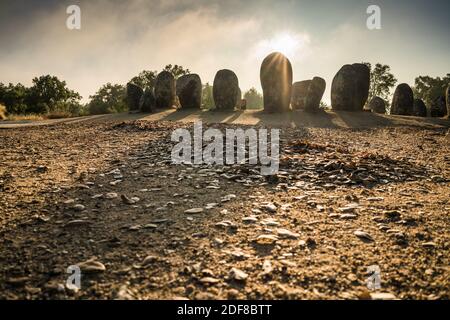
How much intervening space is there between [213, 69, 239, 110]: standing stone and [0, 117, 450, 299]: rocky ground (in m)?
22.6

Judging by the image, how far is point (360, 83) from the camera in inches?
1062

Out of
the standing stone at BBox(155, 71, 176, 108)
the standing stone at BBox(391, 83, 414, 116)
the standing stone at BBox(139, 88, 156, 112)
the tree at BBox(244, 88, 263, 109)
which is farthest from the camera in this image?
the tree at BBox(244, 88, 263, 109)

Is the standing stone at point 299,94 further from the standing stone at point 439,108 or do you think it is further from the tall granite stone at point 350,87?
the standing stone at point 439,108

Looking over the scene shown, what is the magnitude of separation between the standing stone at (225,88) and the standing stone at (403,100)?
17422 mm

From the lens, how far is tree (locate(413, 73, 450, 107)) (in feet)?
242

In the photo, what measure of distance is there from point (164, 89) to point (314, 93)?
621 inches

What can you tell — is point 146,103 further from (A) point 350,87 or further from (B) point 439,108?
(B) point 439,108

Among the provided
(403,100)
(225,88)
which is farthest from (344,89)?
(225,88)

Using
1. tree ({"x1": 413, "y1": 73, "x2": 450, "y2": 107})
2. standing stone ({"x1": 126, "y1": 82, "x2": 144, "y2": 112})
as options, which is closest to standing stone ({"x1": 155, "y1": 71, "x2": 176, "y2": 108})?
standing stone ({"x1": 126, "y1": 82, "x2": 144, "y2": 112})

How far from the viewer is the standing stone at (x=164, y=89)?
32356 millimetres

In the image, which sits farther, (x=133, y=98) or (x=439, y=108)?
(x=439, y=108)

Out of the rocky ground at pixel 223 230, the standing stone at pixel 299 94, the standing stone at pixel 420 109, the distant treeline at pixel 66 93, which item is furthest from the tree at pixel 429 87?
the rocky ground at pixel 223 230

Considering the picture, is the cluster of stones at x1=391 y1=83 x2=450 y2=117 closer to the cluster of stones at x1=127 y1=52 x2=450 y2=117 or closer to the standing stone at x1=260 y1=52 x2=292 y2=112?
the cluster of stones at x1=127 y1=52 x2=450 y2=117
